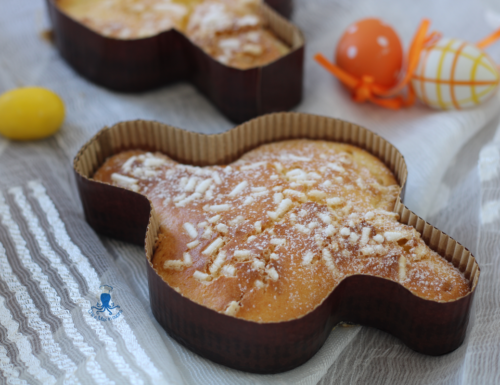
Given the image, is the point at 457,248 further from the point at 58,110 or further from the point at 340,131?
the point at 58,110

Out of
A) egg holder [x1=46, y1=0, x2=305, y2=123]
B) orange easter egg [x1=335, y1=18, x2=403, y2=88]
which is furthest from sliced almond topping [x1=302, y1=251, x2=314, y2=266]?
orange easter egg [x1=335, y1=18, x2=403, y2=88]

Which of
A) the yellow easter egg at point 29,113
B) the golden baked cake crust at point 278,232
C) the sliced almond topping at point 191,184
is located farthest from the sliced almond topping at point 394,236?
the yellow easter egg at point 29,113

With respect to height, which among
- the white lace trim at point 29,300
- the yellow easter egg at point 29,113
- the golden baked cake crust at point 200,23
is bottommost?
the white lace trim at point 29,300

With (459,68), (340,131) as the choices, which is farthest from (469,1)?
(340,131)

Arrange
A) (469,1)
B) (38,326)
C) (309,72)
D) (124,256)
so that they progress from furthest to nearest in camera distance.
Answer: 1. (469,1)
2. (309,72)
3. (124,256)
4. (38,326)

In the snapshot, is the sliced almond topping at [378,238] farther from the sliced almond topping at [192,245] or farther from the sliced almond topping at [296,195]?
the sliced almond topping at [192,245]

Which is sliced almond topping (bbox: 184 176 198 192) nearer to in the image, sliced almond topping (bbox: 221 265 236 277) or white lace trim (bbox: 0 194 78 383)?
sliced almond topping (bbox: 221 265 236 277)
